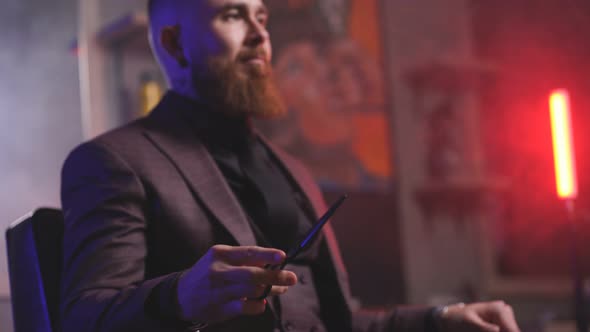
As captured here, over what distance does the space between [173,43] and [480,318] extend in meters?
0.92

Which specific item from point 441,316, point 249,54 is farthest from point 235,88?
point 441,316

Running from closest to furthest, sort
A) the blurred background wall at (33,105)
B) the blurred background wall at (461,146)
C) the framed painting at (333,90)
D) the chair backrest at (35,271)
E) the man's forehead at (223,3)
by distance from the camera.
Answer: the chair backrest at (35,271), the man's forehead at (223,3), the blurred background wall at (33,105), the framed painting at (333,90), the blurred background wall at (461,146)

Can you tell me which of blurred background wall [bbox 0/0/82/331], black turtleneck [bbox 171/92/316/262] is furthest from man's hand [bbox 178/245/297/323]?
blurred background wall [bbox 0/0/82/331]

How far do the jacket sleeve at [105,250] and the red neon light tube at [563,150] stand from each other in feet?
4.64

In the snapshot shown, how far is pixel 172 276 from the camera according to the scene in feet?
3.13

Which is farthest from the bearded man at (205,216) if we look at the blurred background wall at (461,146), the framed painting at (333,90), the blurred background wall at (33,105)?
the framed painting at (333,90)

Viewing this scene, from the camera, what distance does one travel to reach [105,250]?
3.62ft

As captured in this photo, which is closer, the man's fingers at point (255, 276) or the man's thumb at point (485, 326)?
the man's fingers at point (255, 276)

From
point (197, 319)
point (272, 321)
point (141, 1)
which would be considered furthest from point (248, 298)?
point (141, 1)

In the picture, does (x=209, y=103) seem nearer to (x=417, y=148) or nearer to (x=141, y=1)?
(x=141, y=1)

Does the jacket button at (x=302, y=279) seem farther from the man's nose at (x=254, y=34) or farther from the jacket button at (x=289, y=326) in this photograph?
the man's nose at (x=254, y=34)

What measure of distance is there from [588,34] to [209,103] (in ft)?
7.78

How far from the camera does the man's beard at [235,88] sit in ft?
4.88

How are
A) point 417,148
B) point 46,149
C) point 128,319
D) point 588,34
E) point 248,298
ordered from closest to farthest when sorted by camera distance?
point 248,298
point 128,319
point 46,149
point 417,148
point 588,34
